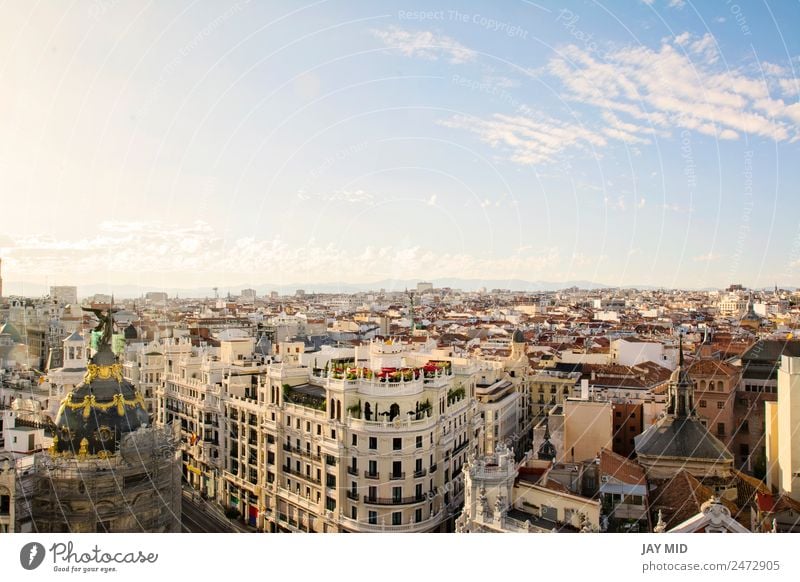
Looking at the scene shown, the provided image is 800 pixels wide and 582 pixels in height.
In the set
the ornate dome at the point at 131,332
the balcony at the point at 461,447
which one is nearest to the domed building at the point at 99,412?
the balcony at the point at 461,447

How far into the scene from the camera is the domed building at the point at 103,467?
4.40 metres

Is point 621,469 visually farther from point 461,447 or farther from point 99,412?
point 99,412

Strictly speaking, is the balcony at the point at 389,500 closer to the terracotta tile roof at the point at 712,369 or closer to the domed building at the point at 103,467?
the domed building at the point at 103,467

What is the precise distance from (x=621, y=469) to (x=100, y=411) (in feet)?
13.7

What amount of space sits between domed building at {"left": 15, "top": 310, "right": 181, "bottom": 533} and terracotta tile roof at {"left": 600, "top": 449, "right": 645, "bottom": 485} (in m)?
3.59

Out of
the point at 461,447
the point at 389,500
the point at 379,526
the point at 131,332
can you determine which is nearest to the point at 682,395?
the point at 461,447

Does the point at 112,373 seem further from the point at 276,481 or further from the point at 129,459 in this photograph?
the point at 276,481

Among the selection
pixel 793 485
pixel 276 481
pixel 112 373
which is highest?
pixel 112 373

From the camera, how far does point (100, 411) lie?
4758 millimetres

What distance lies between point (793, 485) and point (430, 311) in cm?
2009

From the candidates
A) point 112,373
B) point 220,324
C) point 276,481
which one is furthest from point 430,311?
point 112,373

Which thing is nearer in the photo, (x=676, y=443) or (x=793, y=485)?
(x=793, y=485)

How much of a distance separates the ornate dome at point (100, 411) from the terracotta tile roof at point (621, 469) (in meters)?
3.81
